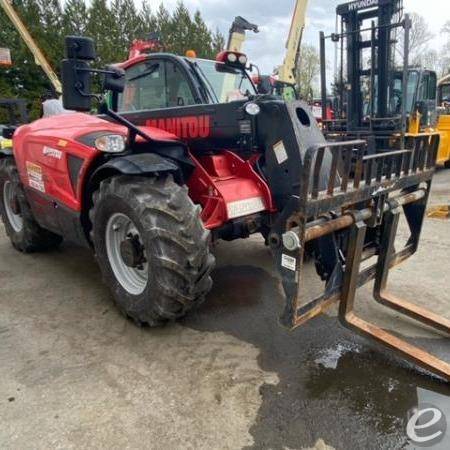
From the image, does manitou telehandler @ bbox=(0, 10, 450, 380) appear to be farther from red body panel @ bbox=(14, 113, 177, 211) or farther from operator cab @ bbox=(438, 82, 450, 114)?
operator cab @ bbox=(438, 82, 450, 114)

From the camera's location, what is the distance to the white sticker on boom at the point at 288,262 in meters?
2.46

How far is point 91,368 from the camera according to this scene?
282 cm

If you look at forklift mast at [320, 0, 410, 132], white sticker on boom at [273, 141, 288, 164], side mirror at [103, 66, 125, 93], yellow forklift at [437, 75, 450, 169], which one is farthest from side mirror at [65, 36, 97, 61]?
yellow forklift at [437, 75, 450, 169]

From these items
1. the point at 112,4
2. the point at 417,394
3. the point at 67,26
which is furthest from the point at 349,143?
the point at 112,4

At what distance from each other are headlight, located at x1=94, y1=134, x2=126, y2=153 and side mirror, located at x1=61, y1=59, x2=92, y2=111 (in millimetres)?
383

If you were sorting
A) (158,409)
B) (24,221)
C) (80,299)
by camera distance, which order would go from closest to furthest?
(158,409) → (80,299) → (24,221)

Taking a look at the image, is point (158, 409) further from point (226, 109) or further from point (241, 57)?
point (241, 57)

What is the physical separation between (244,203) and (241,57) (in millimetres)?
1706

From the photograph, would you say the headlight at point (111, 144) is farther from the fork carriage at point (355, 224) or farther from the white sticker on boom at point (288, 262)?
the white sticker on boom at point (288, 262)

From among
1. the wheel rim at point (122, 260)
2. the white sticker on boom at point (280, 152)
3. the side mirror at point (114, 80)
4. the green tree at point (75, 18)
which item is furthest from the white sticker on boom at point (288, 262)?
the green tree at point (75, 18)

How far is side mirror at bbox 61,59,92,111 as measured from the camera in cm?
264

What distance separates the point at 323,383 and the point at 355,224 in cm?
100

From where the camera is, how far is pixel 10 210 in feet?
17.1

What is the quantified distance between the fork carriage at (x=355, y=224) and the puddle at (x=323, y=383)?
0.18 m
